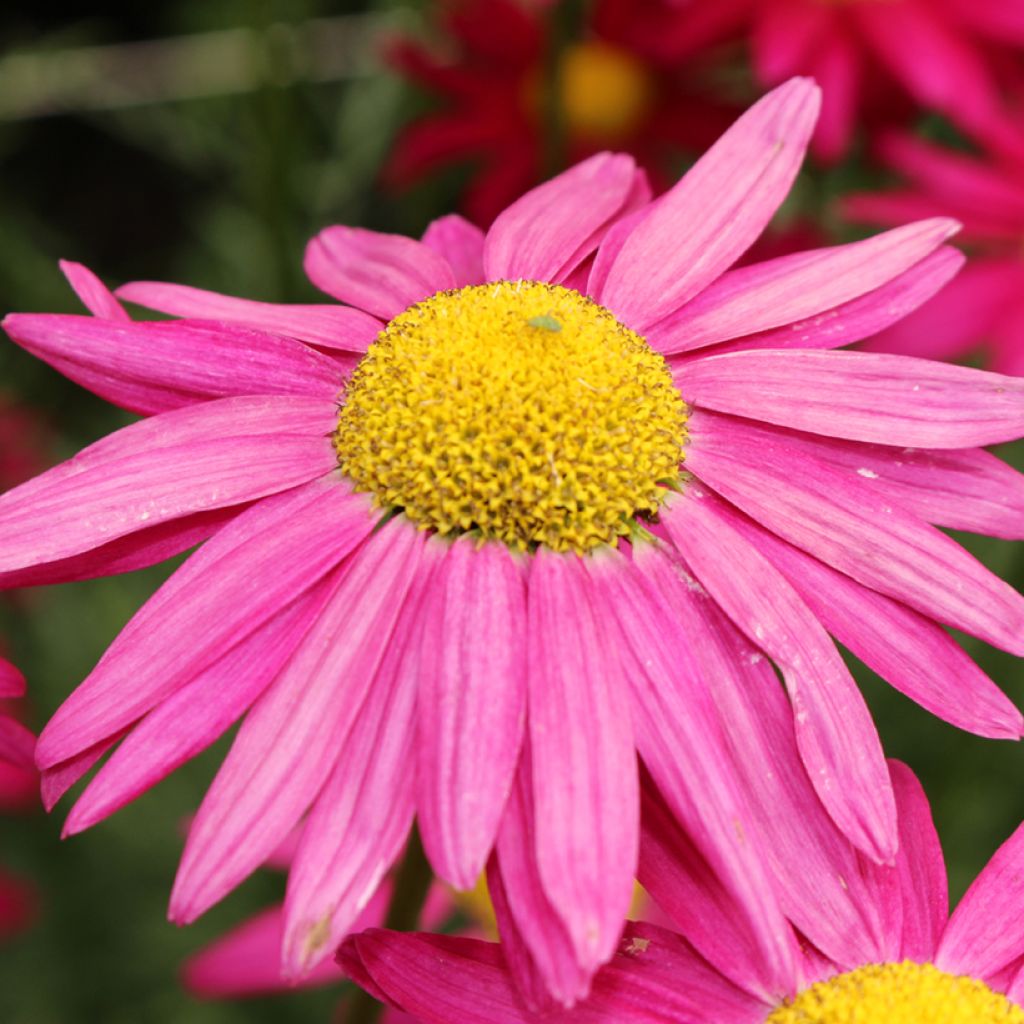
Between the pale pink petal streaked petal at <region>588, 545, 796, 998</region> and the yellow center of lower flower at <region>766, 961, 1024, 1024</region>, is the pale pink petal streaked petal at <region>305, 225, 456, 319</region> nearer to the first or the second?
the pale pink petal streaked petal at <region>588, 545, 796, 998</region>

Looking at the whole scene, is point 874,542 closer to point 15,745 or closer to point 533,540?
point 533,540

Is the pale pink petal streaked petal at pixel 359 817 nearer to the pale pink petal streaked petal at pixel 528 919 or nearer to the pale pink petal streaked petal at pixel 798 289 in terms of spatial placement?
the pale pink petal streaked petal at pixel 528 919

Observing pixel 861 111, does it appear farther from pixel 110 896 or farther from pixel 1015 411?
pixel 110 896

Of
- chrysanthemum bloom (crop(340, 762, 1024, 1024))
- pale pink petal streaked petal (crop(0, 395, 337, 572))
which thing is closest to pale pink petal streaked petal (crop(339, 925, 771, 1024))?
chrysanthemum bloom (crop(340, 762, 1024, 1024))

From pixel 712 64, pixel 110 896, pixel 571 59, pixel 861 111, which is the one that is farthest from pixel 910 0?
pixel 110 896

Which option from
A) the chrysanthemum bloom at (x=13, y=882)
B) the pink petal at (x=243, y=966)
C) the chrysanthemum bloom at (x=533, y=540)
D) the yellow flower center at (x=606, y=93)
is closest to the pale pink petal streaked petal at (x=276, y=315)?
the chrysanthemum bloom at (x=533, y=540)
